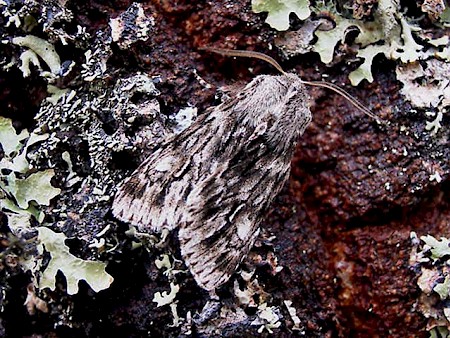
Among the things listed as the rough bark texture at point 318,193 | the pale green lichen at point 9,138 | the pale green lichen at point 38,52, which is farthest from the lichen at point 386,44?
the pale green lichen at point 9,138

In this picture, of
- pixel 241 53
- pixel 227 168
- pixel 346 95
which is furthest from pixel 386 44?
pixel 227 168

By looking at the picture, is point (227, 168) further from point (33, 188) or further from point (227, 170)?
point (33, 188)

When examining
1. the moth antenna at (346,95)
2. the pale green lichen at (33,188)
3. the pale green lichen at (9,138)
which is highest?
the pale green lichen at (9,138)

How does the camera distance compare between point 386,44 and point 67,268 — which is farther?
point 386,44

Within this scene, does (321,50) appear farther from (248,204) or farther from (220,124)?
(248,204)

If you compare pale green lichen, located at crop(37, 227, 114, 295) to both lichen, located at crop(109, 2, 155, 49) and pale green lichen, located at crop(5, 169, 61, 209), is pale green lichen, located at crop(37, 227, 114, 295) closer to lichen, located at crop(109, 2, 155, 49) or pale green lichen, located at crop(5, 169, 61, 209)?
pale green lichen, located at crop(5, 169, 61, 209)

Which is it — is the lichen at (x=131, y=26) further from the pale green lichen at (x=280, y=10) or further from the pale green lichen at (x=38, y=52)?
the pale green lichen at (x=280, y=10)

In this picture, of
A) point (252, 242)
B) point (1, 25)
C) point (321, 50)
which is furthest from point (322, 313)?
point (1, 25)
